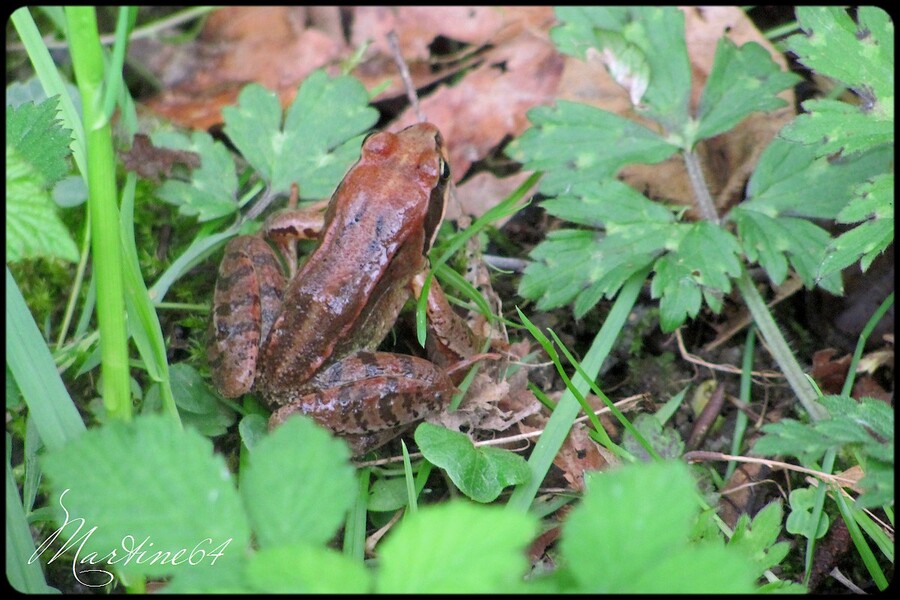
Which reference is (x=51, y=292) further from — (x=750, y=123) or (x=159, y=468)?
(x=750, y=123)

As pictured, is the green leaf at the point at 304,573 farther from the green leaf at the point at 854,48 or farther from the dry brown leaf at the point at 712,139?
the dry brown leaf at the point at 712,139

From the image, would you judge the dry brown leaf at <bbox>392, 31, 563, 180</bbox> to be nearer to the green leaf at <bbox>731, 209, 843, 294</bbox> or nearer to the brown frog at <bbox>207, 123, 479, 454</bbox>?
the brown frog at <bbox>207, 123, 479, 454</bbox>

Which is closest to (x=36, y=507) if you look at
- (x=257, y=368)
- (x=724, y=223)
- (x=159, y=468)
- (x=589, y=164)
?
(x=257, y=368)

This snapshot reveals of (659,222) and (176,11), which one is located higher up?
(176,11)

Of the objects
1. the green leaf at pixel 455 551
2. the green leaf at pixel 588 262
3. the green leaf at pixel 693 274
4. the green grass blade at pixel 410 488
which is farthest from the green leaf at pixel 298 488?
the green leaf at pixel 693 274

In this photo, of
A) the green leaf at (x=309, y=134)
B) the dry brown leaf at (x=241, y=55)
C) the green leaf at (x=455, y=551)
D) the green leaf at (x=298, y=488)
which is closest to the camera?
the green leaf at (x=455, y=551)
